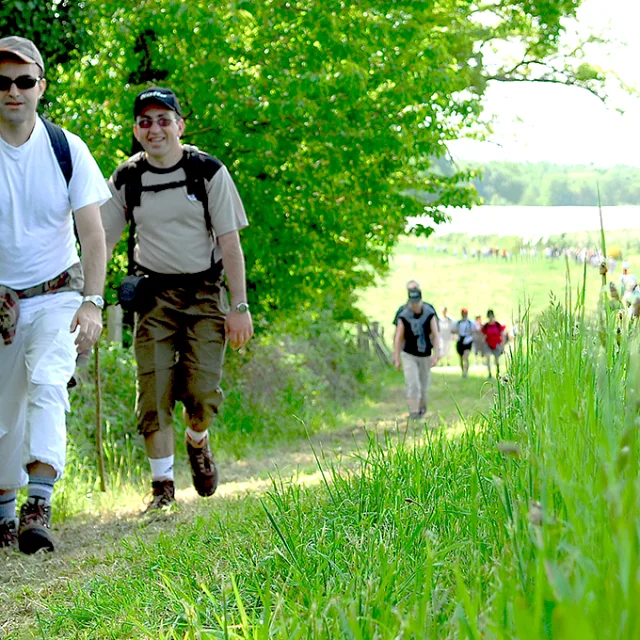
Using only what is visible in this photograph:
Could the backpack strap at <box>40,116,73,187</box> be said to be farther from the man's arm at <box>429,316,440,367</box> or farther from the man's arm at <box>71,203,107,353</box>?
the man's arm at <box>429,316,440,367</box>

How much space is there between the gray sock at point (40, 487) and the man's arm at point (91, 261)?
2.02 feet

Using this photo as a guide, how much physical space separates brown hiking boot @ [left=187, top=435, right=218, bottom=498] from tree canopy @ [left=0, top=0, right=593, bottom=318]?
4.43m

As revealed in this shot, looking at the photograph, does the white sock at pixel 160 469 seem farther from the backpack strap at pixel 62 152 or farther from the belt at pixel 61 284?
the backpack strap at pixel 62 152

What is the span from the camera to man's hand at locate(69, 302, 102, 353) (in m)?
5.26

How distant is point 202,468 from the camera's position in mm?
6742

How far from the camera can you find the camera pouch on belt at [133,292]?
6289mm

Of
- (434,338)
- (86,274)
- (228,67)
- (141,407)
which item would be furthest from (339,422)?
(86,274)

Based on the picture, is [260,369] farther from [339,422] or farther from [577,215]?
Result: [577,215]

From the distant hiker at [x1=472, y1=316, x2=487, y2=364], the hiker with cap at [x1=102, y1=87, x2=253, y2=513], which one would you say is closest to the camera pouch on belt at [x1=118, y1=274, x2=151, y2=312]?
the hiker with cap at [x1=102, y1=87, x2=253, y2=513]

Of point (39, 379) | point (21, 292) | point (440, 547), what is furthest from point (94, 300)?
point (440, 547)

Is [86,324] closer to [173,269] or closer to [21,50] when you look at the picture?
[173,269]

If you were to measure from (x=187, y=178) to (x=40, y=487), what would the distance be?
1986 millimetres


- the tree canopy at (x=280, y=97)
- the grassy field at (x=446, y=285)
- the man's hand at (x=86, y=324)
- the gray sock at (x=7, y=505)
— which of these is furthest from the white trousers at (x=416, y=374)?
the grassy field at (x=446, y=285)

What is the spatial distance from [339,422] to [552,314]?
1369 centimetres
